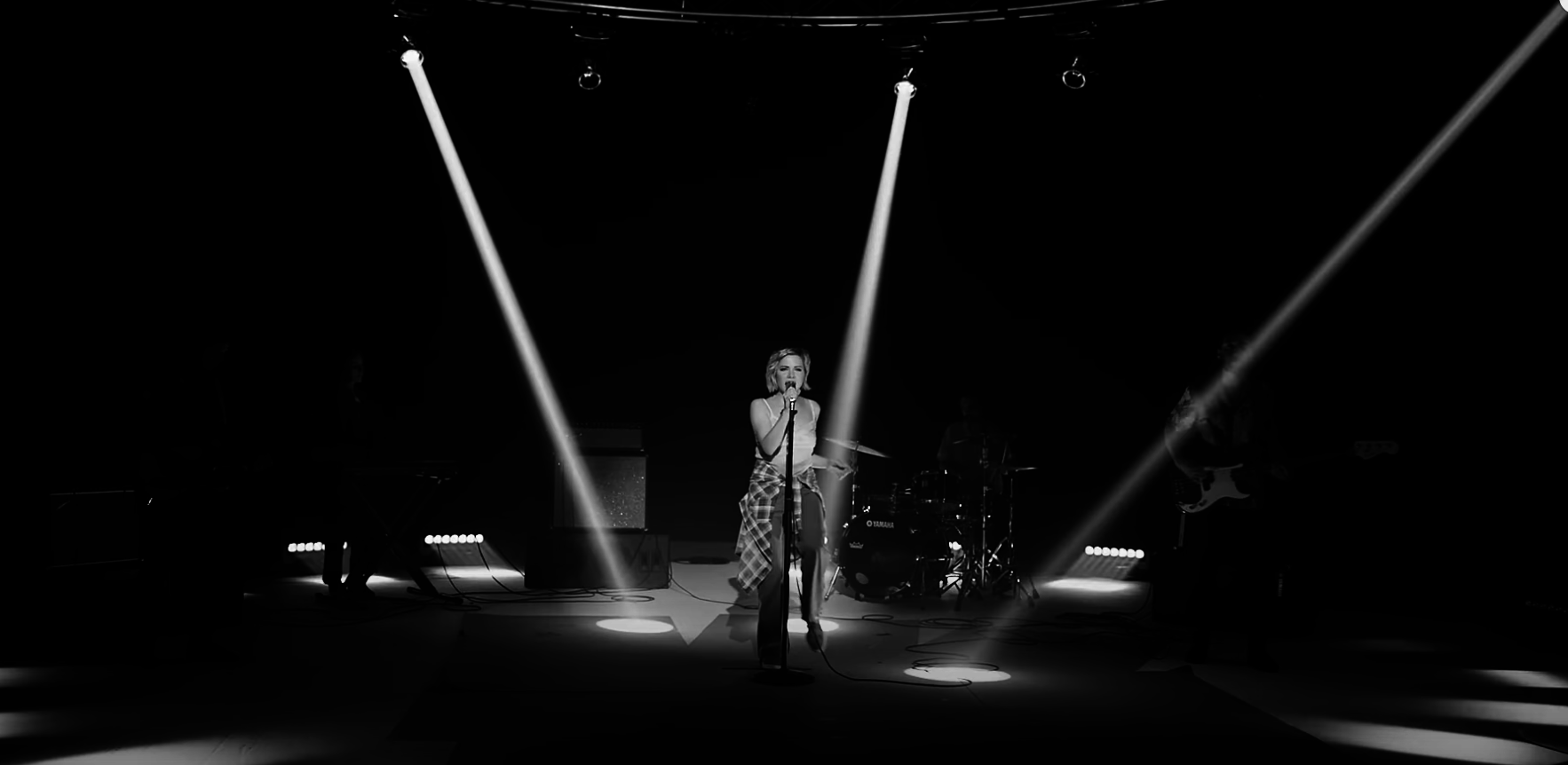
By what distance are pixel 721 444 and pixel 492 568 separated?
112 inches

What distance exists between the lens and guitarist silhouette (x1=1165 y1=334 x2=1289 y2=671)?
5.93 meters

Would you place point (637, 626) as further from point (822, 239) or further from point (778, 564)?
point (822, 239)

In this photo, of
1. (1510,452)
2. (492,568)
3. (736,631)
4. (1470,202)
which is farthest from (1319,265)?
(492,568)

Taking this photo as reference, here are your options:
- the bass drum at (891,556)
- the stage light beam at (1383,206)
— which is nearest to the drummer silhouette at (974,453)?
the bass drum at (891,556)

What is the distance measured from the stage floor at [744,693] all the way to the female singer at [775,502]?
33 cm

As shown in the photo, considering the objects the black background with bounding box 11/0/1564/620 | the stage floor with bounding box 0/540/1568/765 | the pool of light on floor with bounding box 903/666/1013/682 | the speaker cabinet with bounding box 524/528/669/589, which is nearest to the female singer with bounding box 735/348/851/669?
the stage floor with bounding box 0/540/1568/765

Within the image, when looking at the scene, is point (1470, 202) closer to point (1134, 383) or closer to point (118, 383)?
point (1134, 383)

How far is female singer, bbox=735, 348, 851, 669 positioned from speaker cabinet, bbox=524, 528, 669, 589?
318cm

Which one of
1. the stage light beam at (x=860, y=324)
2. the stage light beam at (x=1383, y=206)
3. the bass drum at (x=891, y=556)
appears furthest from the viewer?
the stage light beam at (x=860, y=324)

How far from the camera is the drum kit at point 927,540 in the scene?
8.47 meters

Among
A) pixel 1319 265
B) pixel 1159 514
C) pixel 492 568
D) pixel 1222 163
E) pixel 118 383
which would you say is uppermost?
pixel 1222 163

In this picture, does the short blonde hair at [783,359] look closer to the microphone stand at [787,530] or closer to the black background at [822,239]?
the microphone stand at [787,530]

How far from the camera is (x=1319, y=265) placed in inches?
374

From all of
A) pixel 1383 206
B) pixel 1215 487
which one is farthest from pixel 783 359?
pixel 1383 206
